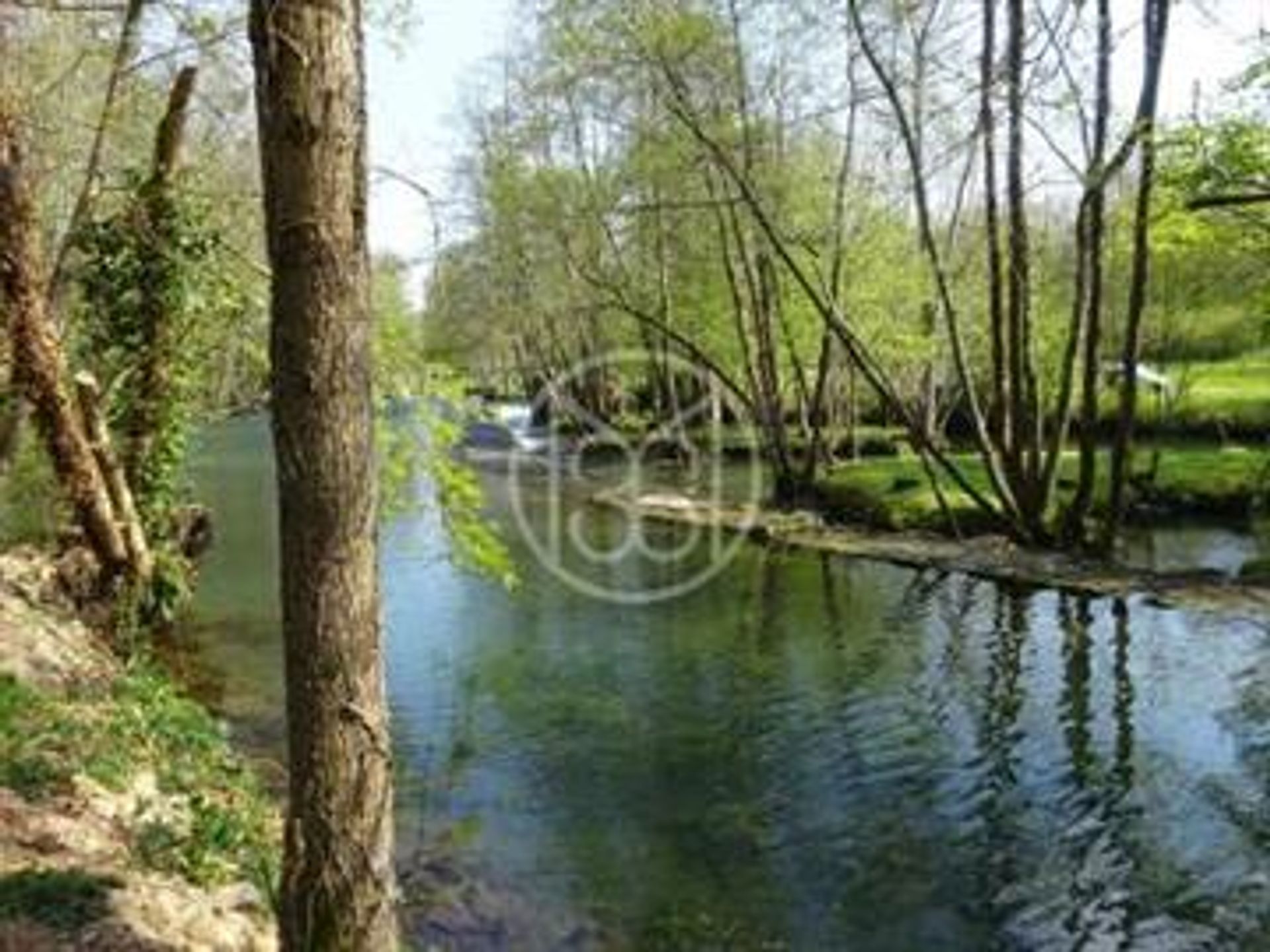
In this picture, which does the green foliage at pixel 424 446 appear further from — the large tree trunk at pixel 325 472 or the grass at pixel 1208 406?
the grass at pixel 1208 406

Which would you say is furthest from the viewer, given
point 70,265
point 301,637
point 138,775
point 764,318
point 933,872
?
point 764,318

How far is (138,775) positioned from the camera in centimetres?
1190

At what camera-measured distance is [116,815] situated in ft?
34.6

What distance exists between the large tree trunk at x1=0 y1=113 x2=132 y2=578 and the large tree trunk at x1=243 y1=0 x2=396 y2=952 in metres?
11.3

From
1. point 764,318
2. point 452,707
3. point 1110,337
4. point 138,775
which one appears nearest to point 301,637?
point 138,775

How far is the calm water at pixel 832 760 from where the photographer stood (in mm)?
11883

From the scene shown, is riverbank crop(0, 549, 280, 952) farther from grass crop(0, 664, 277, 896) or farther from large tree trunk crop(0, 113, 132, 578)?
large tree trunk crop(0, 113, 132, 578)

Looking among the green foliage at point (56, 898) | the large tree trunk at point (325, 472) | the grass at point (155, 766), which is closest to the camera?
the large tree trunk at point (325, 472)

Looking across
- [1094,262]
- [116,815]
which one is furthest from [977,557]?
[116,815]

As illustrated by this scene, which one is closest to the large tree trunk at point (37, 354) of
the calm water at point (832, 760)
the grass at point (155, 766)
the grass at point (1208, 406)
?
the calm water at point (832, 760)

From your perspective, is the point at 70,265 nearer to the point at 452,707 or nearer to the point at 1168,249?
the point at 452,707

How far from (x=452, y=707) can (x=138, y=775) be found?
6.99 metres
